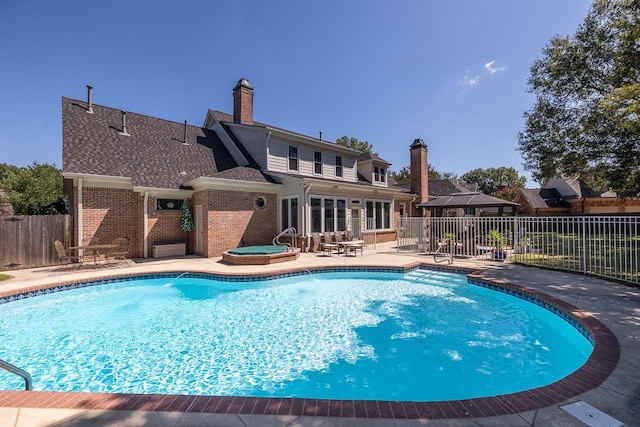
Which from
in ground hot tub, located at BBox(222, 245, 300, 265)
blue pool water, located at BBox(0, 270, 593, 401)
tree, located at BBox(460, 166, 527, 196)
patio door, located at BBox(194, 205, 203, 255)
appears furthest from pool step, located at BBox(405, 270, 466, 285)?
tree, located at BBox(460, 166, 527, 196)

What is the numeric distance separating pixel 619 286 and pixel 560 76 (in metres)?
13.5

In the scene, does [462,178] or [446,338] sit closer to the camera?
[446,338]

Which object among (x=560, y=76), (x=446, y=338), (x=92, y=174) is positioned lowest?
(x=446, y=338)

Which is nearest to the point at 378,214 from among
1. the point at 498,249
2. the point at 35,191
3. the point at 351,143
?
the point at 498,249

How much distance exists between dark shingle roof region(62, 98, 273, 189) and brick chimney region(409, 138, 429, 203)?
46.0 ft

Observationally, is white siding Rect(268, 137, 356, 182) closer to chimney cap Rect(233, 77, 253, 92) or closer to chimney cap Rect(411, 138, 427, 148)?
chimney cap Rect(233, 77, 253, 92)

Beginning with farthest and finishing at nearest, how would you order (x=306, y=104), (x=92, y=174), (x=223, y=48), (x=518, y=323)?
(x=306, y=104), (x=223, y=48), (x=92, y=174), (x=518, y=323)

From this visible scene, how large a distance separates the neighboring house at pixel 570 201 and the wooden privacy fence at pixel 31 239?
1595 inches

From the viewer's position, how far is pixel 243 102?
1645 centimetres

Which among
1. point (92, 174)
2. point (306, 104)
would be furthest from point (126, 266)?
point (306, 104)

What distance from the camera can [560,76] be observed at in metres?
14.9

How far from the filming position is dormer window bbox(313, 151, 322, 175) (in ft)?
54.6

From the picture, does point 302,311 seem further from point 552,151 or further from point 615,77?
point 552,151

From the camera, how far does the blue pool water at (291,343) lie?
12.7 feet
